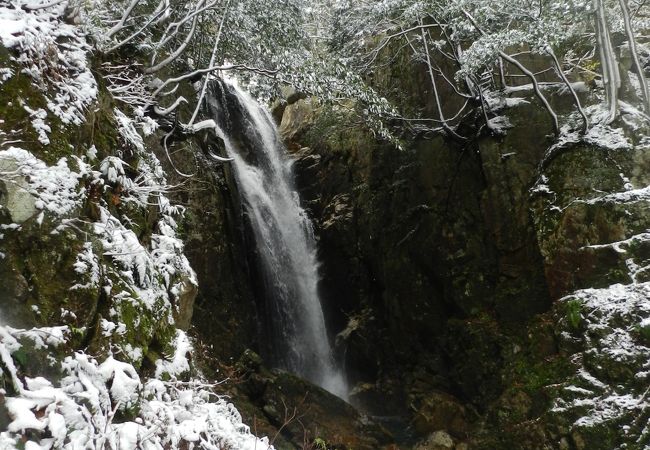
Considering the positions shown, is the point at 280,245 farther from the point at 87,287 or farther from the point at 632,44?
the point at 87,287

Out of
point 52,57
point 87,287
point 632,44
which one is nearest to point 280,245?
point 632,44

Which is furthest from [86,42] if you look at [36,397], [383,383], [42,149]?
[383,383]

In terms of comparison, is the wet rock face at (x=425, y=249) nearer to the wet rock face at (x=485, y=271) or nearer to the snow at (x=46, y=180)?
the wet rock face at (x=485, y=271)

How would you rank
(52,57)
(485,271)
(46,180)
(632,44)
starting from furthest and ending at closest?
(485,271), (632,44), (52,57), (46,180)

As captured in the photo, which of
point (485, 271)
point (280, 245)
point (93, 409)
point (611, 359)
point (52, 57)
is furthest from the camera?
point (280, 245)

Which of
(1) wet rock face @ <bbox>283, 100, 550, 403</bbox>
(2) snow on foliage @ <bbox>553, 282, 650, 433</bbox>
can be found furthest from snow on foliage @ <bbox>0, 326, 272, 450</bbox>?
(1) wet rock face @ <bbox>283, 100, 550, 403</bbox>

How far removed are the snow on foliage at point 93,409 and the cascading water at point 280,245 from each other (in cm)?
856

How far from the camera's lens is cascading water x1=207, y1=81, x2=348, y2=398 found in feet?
40.8

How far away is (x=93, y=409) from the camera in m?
2.81

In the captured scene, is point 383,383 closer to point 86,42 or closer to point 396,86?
point 396,86

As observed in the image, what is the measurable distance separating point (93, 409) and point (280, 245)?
10419mm

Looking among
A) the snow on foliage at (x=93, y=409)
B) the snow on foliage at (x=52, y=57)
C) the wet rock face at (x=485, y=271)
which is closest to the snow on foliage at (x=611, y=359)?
the wet rock face at (x=485, y=271)

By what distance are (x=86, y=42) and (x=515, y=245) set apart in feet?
28.5

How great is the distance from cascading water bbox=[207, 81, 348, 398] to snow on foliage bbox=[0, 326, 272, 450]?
28.1ft
